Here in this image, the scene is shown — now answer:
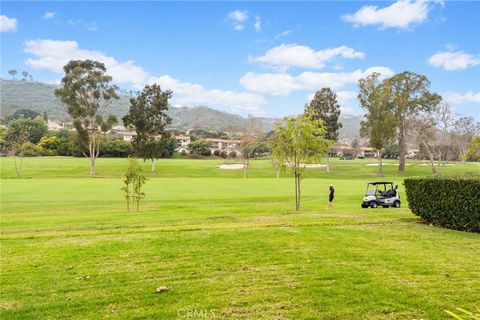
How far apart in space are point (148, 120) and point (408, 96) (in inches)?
1753

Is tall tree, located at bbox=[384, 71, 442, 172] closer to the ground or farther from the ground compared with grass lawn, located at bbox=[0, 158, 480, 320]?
farther from the ground

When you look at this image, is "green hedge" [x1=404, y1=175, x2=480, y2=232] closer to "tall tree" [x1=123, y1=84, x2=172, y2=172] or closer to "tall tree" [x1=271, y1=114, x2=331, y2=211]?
"tall tree" [x1=271, y1=114, x2=331, y2=211]

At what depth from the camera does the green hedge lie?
11906mm

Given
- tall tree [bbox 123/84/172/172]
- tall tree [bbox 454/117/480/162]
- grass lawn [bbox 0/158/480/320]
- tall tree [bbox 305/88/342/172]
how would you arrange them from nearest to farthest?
grass lawn [bbox 0/158/480/320], tall tree [bbox 123/84/172/172], tall tree [bbox 454/117/480/162], tall tree [bbox 305/88/342/172]

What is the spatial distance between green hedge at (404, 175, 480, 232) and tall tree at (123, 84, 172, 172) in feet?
172

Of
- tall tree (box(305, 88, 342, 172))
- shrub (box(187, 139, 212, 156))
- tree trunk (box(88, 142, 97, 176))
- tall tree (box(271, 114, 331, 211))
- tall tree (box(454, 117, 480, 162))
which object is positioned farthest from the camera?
shrub (box(187, 139, 212, 156))

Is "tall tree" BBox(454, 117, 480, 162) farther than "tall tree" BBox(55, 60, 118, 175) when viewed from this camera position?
Yes

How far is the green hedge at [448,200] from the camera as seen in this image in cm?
1191

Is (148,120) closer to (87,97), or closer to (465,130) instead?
(87,97)

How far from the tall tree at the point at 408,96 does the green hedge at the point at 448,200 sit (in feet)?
183

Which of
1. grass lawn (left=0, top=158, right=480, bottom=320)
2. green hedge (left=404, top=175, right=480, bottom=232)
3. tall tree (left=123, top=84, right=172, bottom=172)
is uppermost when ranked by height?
tall tree (left=123, top=84, right=172, bottom=172)

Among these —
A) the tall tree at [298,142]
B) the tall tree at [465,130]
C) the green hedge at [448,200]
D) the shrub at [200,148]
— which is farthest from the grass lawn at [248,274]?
the shrub at [200,148]

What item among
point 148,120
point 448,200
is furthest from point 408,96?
point 448,200

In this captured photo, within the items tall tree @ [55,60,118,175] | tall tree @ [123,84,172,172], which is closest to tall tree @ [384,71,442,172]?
tall tree @ [123,84,172,172]
